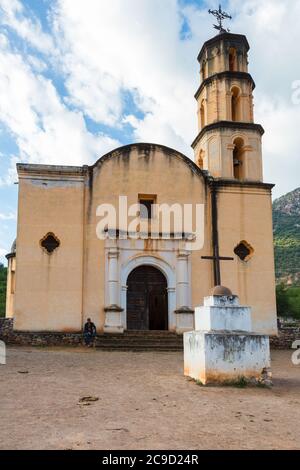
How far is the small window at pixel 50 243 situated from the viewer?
15.5 metres

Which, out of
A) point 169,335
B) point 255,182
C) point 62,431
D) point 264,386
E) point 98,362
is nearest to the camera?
point 62,431

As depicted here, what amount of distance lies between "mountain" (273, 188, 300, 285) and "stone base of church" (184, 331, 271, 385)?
3555 centimetres

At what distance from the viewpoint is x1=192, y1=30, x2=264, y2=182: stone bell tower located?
17250 mm

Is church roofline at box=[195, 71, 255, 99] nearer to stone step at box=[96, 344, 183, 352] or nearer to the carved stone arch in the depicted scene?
the carved stone arch

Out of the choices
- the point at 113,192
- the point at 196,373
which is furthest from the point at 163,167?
the point at 196,373

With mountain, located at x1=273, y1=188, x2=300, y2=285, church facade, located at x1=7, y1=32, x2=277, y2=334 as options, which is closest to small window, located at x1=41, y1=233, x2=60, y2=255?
church facade, located at x1=7, y1=32, x2=277, y2=334

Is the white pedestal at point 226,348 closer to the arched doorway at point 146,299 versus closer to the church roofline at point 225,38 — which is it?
the arched doorway at point 146,299

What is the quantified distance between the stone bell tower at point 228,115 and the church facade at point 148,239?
0.04m

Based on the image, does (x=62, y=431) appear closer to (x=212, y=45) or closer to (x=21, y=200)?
(x=21, y=200)

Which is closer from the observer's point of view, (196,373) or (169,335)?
(196,373)

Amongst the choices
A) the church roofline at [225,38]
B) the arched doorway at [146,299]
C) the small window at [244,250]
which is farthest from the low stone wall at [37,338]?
the church roofline at [225,38]

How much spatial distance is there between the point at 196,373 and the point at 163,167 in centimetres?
945

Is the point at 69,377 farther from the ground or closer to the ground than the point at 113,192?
closer to the ground

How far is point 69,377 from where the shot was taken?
8852mm
